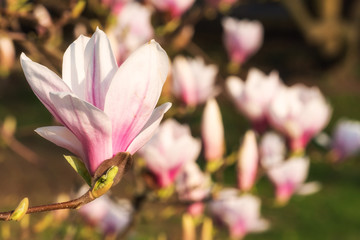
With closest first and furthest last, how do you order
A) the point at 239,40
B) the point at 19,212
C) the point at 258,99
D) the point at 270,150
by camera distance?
the point at 19,212 < the point at 258,99 < the point at 270,150 < the point at 239,40

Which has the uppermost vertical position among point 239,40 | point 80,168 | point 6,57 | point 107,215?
point 80,168

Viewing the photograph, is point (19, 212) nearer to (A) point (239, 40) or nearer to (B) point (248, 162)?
(B) point (248, 162)

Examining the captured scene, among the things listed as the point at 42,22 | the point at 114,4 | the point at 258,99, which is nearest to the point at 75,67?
the point at 42,22

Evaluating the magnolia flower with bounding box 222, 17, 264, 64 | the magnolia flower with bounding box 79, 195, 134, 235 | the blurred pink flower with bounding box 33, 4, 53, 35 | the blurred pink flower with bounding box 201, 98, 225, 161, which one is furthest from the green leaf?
the magnolia flower with bounding box 222, 17, 264, 64

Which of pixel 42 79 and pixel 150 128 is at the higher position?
pixel 42 79

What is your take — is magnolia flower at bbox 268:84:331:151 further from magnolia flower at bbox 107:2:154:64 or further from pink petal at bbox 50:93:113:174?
pink petal at bbox 50:93:113:174
